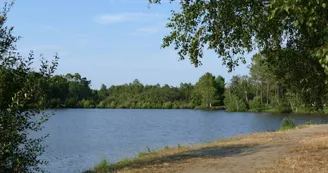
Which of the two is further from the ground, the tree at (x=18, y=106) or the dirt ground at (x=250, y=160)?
the tree at (x=18, y=106)

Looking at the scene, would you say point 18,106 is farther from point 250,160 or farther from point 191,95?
point 191,95

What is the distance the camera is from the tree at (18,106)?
7152 mm

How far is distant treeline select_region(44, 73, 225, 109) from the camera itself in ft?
477

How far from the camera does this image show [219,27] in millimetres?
11094

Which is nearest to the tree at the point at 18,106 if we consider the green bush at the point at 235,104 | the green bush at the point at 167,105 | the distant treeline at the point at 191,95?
the distant treeline at the point at 191,95

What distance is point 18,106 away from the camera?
719cm

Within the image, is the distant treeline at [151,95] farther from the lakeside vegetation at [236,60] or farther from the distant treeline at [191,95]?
the lakeside vegetation at [236,60]

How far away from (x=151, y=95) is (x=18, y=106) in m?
160

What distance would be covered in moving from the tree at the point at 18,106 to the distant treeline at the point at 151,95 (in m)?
135

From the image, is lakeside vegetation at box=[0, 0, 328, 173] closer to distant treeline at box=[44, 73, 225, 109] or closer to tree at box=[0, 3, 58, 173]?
tree at box=[0, 3, 58, 173]

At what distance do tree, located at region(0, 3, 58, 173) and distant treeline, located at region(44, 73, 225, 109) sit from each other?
443 ft

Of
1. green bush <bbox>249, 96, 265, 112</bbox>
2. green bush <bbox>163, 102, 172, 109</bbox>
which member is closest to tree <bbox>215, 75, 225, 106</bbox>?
green bush <bbox>163, 102, 172, 109</bbox>

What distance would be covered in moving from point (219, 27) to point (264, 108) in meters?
108

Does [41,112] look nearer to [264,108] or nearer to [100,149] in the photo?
[100,149]
